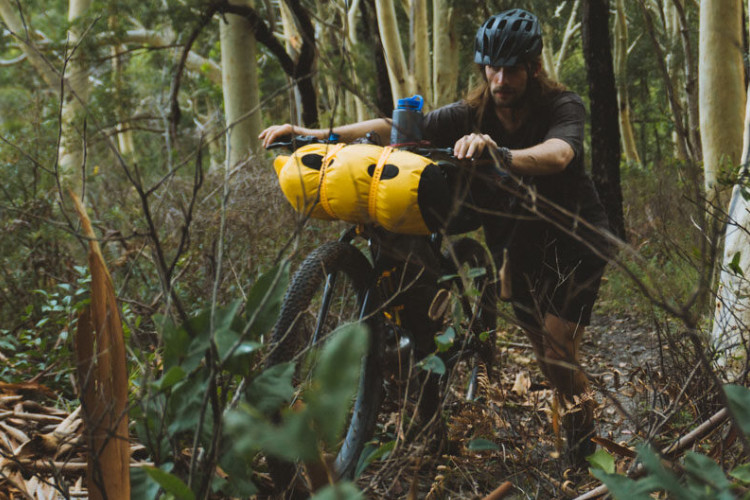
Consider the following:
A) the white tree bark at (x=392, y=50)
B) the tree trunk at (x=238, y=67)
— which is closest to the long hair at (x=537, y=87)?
the tree trunk at (x=238, y=67)

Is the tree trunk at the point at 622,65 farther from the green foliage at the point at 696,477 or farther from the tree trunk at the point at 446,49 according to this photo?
the green foliage at the point at 696,477

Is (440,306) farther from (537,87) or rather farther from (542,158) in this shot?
(537,87)

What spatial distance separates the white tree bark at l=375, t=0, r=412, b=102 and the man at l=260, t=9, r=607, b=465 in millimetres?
6842

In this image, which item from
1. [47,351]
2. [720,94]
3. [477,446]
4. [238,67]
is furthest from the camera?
[238,67]

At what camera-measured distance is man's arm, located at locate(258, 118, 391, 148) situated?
2.86 metres

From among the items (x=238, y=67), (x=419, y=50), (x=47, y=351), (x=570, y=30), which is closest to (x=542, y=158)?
(x=47, y=351)

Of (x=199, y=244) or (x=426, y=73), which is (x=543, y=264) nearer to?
(x=199, y=244)

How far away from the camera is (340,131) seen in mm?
3107

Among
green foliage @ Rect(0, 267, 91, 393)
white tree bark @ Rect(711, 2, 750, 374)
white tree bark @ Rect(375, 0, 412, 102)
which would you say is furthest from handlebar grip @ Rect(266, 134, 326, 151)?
white tree bark @ Rect(375, 0, 412, 102)

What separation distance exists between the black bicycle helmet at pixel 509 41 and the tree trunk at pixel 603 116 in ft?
17.6

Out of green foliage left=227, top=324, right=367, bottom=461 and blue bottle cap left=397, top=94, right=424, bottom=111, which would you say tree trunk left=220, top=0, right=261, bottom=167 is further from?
green foliage left=227, top=324, right=367, bottom=461

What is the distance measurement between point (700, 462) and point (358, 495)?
64cm

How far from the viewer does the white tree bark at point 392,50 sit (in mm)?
9914

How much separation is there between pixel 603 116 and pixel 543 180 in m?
5.79
